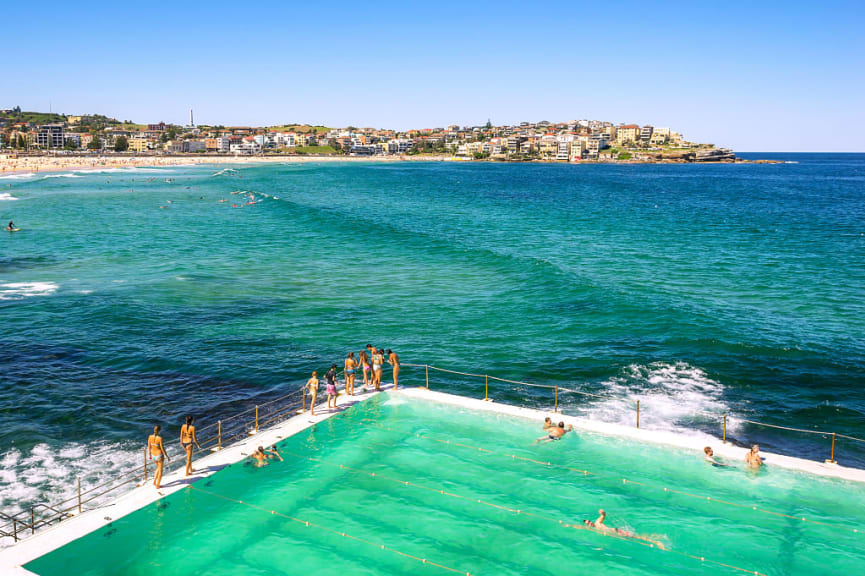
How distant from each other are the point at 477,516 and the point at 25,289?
36.5 metres

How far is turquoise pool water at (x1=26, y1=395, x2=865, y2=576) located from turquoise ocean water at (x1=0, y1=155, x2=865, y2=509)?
4687 mm

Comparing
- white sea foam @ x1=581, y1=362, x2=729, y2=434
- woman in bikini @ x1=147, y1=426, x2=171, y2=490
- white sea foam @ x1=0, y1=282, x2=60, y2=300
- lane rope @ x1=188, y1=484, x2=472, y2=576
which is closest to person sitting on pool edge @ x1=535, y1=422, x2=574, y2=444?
white sea foam @ x1=581, y1=362, x2=729, y2=434

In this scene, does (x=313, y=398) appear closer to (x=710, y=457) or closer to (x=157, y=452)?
(x=157, y=452)

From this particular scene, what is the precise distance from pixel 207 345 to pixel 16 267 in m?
26.9

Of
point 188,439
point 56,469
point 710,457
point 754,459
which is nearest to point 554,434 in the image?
point 710,457

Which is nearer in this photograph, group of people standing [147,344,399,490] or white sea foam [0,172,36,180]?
group of people standing [147,344,399,490]

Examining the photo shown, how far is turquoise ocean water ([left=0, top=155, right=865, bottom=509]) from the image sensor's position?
2298cm

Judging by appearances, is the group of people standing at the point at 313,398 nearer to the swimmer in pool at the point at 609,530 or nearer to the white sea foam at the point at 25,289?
the swimmer in pool at the point at 609,530

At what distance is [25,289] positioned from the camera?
40031mm

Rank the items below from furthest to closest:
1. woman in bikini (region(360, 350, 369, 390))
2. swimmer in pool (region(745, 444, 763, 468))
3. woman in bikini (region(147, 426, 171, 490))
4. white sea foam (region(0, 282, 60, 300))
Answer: white sea foam (region(0, 282, 60, 300)) < woman in bikini (region(360, 350, 369, 390)) < swimmer in pool (region(745, 444, 763, 468)) < woman in bikini (region(147, 426, 171, 490))

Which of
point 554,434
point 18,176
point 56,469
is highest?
point 18,176

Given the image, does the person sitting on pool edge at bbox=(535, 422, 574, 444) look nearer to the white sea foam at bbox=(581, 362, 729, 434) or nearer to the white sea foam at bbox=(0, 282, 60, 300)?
the white sea foam at bbox=(581, 362, 729, 434)

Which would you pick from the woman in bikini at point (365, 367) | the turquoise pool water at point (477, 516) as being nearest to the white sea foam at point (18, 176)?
the woman in bikini at point (365, 367)

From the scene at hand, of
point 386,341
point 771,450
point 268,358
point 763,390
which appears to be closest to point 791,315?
point 763,390
